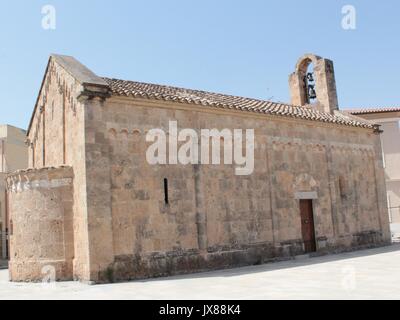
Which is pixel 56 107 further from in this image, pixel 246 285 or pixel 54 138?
pixel 246 285

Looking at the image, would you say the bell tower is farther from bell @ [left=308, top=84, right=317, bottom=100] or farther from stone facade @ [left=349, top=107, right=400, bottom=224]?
stone facade @ [left=349, top=107, right=400, bottom=224]

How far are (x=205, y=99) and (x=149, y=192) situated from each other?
12.2 ft

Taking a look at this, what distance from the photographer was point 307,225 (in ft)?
47.6

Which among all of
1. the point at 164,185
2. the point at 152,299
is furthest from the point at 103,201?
the point at 152,299

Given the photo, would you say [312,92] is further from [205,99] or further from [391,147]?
[391,147]

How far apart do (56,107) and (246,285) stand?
7.48m

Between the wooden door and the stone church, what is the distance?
0.17 ft

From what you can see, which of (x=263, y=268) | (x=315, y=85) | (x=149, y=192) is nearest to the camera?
(x=149, y=192)

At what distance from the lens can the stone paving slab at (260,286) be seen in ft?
24.1

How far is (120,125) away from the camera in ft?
35.7

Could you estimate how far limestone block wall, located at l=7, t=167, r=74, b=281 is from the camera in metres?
10.7

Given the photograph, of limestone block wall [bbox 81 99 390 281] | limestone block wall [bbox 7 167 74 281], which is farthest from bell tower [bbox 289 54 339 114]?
limestone block wall [bbox 7 167 74 281]

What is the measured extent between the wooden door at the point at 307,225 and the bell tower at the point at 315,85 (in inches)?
215

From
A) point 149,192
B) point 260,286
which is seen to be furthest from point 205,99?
point 260,286
